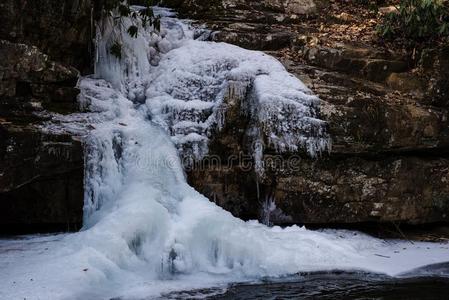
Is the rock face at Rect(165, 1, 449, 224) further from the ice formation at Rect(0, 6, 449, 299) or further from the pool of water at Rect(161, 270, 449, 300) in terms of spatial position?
the pool of water at Rect(161, 270, 449, 300)

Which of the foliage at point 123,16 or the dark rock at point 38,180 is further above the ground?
the foliage at point 123,16

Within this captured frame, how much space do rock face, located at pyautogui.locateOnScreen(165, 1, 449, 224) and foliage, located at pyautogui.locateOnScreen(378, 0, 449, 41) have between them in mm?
890

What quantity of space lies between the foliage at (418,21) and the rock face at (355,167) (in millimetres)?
890

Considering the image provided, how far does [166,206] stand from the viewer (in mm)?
5699

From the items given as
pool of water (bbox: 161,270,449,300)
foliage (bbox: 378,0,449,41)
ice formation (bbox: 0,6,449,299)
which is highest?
foliage (bbox: 378,0,449,41)

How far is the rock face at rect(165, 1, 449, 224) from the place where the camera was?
659cm

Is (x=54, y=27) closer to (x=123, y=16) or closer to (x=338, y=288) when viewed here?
(x=123, y=16)

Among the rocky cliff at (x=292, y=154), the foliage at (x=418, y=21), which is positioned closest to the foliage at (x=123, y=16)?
the rocky cliff at (x=292, y=154)

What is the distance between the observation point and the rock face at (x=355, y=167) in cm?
659

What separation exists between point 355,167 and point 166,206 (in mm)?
2789

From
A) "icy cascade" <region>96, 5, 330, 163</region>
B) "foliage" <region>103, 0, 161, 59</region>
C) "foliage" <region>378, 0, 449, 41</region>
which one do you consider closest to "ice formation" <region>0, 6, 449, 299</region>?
"icy cascade" <region>96, 5, 330, 163</region>

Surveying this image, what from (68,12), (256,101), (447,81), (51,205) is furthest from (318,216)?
(68,12)

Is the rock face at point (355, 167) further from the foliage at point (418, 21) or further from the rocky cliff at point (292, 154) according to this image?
the foliage at point (418, 21)

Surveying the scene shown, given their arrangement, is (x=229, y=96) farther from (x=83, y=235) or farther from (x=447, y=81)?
(x=447, y=81)
